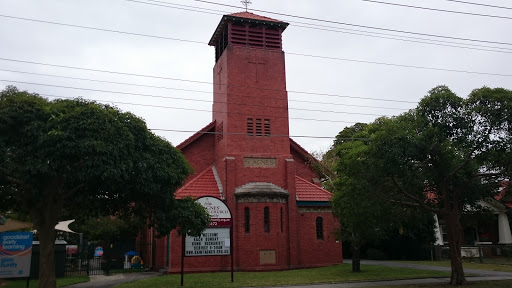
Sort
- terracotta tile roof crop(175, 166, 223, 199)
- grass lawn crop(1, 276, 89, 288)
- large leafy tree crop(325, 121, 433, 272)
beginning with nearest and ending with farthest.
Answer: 1. large leafy tree crop(325, 121, 433, 272)
2. grass lawn crop(1, 276, 89, 288)
3. terracotta tile roof crop(175, 166, 223, 199)

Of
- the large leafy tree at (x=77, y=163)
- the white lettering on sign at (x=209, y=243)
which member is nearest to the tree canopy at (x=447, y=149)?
the white lettering on sign at (x=209, y=243)

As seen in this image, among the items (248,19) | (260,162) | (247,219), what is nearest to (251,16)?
(248,19)

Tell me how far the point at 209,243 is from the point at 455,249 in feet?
36.2

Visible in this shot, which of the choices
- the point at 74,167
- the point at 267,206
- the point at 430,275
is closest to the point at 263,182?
→ the point at 267,206

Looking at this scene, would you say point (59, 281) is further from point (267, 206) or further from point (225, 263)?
point (267, 206)

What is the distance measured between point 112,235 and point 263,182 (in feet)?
43.9

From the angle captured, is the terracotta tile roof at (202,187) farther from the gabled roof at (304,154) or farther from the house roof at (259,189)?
the gabled roof at (304,154)

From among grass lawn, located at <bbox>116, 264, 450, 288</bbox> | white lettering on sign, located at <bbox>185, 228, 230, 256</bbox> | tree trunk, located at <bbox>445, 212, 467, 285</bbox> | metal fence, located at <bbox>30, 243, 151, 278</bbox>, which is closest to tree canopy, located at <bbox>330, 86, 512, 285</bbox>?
tree trunk, located at <bbox>445, 212, 467, 285</bbox>

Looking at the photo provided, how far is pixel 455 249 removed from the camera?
60.6ft

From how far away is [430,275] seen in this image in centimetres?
2184

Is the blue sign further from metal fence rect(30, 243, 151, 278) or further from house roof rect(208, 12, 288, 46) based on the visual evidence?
house roof rect(208, 12, 288, 46)

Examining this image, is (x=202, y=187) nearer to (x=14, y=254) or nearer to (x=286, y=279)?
(x=286, y=279)

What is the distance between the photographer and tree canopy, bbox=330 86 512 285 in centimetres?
1683

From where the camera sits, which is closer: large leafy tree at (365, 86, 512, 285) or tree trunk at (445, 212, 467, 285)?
large leafy tree at (365, 86, 512, 285)
